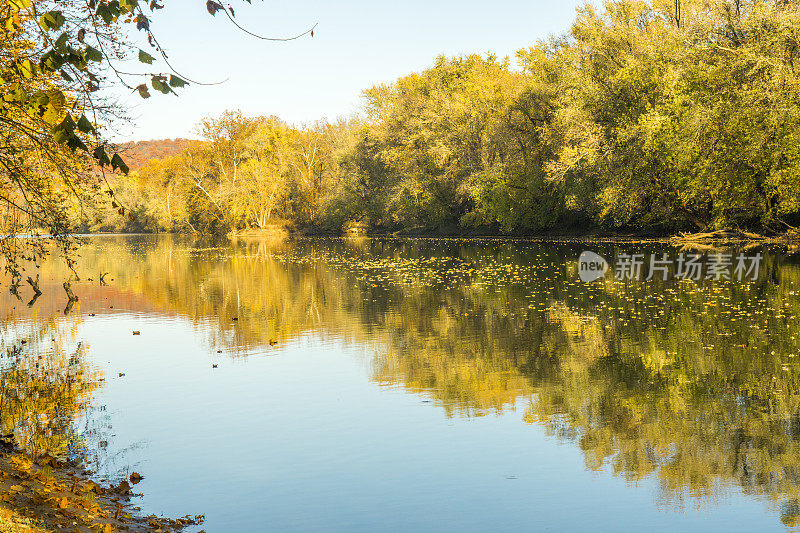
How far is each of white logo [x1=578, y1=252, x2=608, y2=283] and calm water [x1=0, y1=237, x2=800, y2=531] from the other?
6436 millimetres

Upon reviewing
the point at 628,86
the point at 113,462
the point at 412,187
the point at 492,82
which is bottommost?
the point at 113,462

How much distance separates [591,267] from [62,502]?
29997 mm

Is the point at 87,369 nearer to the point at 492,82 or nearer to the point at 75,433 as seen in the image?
the point at 75,433

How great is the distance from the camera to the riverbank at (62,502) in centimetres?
604

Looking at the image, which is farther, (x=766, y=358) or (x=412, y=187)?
(x=412, y=187)

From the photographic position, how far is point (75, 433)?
10094 millimetres

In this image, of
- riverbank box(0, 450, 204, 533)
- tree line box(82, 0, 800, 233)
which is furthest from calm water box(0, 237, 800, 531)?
tree line box(82, 0, 800, 233)

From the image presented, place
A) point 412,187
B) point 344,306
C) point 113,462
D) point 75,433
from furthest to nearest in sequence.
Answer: point 412,187, point 344,306, point 75,433, point 113,462

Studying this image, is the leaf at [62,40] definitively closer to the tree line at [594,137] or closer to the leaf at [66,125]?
the leaf at [66,125]

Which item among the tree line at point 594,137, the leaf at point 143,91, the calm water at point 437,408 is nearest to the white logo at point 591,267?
the calm water at point 437,408

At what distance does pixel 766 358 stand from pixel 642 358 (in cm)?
223

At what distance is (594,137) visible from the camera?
47812 mm

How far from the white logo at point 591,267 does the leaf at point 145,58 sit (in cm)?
2406

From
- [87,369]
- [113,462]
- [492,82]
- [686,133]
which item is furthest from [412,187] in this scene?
[113,462]
